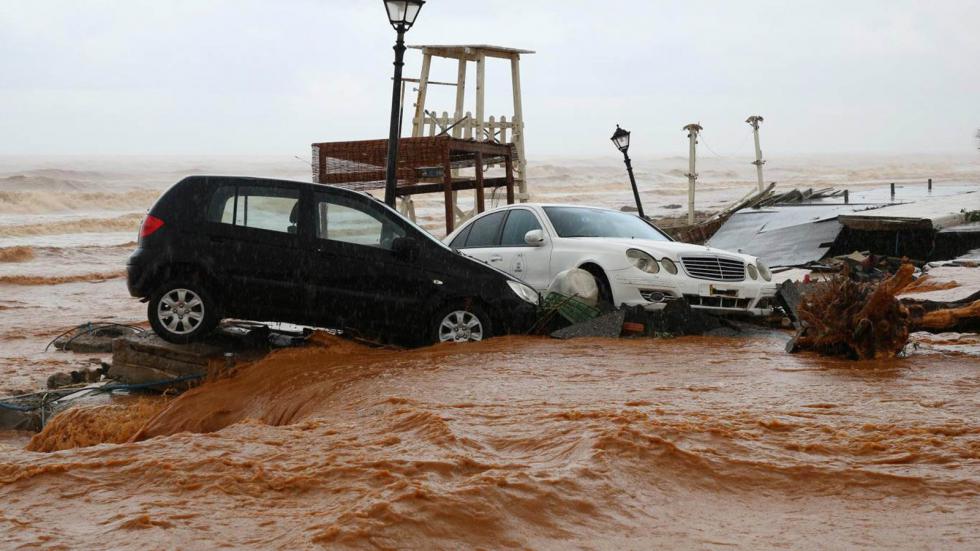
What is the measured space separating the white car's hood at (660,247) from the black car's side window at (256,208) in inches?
133

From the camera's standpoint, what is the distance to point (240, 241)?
10602mm

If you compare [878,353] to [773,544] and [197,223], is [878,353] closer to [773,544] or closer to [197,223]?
[773,544]

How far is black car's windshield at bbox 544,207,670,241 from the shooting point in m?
12.8

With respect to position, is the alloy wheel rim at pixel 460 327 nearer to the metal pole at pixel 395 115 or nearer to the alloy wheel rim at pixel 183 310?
the alloy wheel rim at pixel 183 310

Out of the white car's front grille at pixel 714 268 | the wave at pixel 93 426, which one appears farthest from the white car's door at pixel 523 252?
the wave at pixel 93 426

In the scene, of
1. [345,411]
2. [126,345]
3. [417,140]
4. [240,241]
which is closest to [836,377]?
[345,411]

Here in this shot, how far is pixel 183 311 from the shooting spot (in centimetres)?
1050

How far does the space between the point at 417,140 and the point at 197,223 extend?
9.18 metres

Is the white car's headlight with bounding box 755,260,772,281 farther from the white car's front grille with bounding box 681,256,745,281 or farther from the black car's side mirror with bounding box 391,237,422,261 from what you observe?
the black car's side mirror with bounding box 391,237,422,261

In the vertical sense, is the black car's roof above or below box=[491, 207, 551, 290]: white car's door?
above

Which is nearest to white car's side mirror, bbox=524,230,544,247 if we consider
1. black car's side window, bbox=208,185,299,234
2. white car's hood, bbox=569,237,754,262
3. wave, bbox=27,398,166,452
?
white car's hood, bbox=569,237,754,262

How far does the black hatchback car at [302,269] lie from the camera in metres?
10.5

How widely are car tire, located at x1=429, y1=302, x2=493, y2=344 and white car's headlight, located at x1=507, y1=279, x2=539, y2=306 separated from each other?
0.39m

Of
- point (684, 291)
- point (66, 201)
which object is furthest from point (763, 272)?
point (66, 201)
